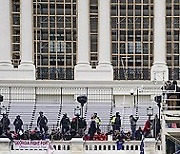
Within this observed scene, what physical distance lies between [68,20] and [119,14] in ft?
13.1

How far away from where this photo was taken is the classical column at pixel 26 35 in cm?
4681

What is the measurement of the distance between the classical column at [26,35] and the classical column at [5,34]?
40.8 inches

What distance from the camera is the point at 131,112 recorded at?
4112 cm

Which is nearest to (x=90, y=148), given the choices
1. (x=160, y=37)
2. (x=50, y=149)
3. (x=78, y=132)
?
(x=78, y=132)

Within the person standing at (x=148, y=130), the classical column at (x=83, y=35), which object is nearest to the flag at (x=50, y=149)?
the person standing at (x=148, y=130)

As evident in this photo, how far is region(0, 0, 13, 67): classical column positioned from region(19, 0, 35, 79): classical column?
1035mm

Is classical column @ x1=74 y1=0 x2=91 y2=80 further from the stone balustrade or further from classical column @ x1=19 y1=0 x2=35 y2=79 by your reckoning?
the stone balustrade

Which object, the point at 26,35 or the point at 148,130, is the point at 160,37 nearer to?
the point at 26,35

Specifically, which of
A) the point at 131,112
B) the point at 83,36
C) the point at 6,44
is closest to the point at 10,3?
the point at 6,44

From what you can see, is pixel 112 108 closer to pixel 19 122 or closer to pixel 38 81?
pixel 38 81

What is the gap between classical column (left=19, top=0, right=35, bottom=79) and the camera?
46812mm

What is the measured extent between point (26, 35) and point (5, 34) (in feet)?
5.13

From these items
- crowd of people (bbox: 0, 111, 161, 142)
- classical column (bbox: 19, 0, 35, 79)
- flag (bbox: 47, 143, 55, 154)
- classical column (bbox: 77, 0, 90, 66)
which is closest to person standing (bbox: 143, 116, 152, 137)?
crowd of people (bbox: 0, 111, 161, 142)

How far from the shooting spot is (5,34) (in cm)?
4697
